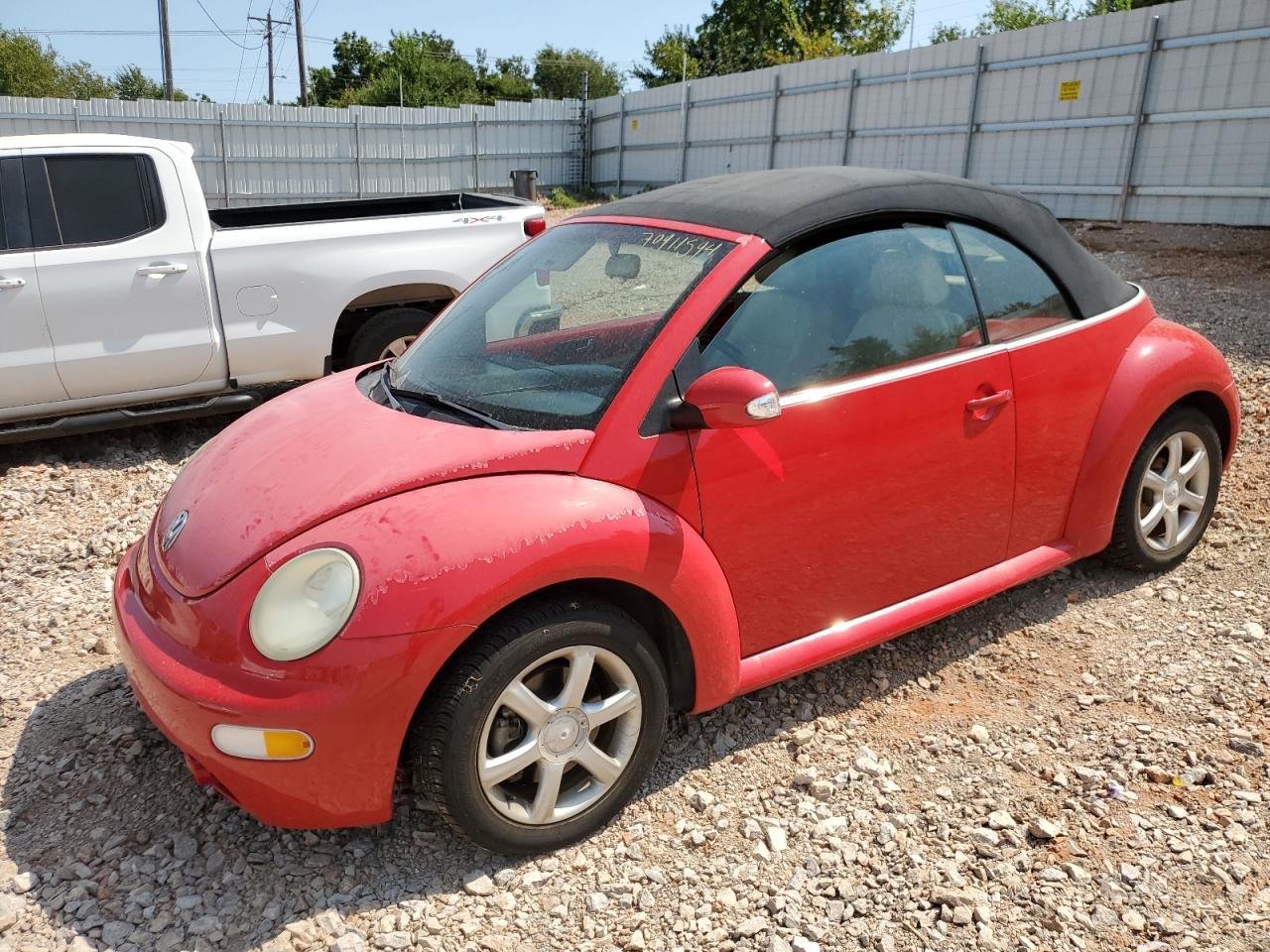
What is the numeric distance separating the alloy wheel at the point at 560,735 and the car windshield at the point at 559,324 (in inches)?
26.3

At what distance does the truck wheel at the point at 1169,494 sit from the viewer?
12.6 ft

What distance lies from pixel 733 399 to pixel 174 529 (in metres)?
1.63

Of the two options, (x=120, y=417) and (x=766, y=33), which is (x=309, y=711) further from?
(x=766, y=33)

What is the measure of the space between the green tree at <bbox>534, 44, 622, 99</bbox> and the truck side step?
216ft

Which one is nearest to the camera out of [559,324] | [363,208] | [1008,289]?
[559,324]

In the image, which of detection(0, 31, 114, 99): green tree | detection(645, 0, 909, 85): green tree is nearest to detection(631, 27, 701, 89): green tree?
detection(645, 0, 909, 85): green tree

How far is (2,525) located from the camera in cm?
506

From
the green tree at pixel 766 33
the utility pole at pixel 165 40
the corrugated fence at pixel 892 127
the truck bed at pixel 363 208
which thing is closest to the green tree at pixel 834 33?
the green tree at pixel 766 33

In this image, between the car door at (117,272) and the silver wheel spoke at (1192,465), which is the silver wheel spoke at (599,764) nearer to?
the silver wheel spoke at (1192,465)

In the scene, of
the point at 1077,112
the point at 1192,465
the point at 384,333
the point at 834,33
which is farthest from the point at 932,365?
the point at 834,33

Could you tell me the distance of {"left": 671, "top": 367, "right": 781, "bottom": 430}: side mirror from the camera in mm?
2570

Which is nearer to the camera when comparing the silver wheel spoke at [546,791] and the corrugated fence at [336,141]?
the silver wheel spoke at [546,791]

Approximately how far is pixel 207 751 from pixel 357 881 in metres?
0.58

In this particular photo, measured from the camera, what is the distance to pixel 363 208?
303 inches
